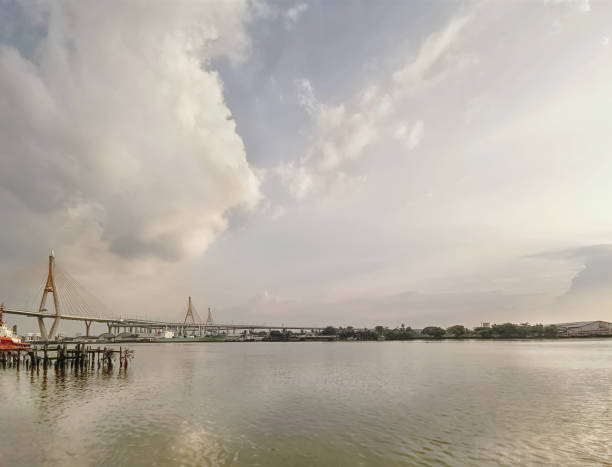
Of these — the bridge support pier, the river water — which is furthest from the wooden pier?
the bridge support pier

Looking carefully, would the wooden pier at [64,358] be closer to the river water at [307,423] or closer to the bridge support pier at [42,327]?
the river water at [307,423]

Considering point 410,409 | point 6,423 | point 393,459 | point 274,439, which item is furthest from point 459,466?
point 6,423

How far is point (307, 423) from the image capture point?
24016mm

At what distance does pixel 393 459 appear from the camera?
56.7ft

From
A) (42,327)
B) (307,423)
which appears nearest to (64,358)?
(307,423)

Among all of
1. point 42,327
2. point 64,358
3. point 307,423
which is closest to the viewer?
point 307,423

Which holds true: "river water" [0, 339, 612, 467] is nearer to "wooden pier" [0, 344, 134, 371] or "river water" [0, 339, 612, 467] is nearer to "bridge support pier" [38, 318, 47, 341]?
"wooden pier" [0, 344, 134, 371]

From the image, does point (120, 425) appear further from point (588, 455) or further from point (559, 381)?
point (559, 381)

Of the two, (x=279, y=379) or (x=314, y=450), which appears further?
(x=279, y=379)

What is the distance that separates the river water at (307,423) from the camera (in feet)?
58.2

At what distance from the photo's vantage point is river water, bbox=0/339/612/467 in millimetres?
17750

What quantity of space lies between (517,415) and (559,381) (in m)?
22.4

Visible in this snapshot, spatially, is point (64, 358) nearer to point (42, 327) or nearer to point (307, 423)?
point (307, 423)

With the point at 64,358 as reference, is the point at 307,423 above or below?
above
